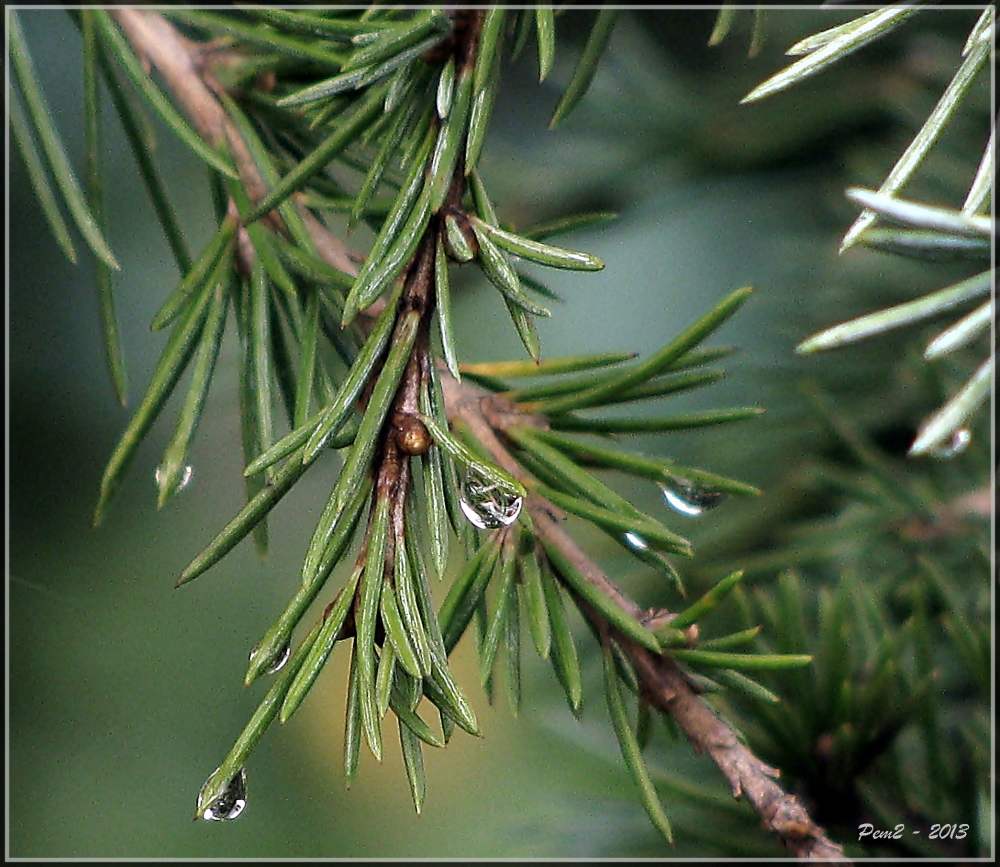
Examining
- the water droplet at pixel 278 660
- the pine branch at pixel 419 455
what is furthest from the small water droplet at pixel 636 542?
the water droplet at pixel 278 660

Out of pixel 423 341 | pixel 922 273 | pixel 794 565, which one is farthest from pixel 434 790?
pixel 423 341

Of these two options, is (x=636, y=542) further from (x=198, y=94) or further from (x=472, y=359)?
(x=472, y=359)

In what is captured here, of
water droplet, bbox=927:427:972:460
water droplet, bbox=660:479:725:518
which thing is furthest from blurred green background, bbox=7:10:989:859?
water droplet, bbox=927:427:972:460

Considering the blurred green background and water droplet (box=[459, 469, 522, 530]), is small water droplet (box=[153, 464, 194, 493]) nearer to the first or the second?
water droplet (box=[459, 469, 522, 530])

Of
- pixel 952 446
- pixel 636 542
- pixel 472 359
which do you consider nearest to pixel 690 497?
pixel 636 542

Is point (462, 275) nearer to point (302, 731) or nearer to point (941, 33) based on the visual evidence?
point (941, 33)

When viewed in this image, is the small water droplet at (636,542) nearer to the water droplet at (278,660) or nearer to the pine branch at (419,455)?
the pine branch at (419,455)
